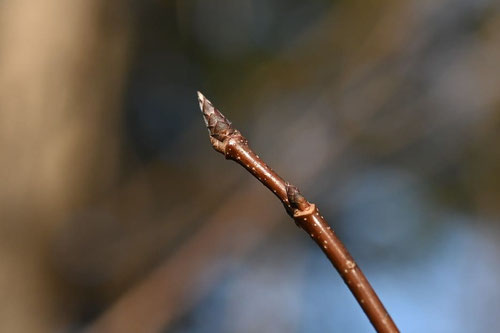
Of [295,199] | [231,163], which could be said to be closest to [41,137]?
[231,163]

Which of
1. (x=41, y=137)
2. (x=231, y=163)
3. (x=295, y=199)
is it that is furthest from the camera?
(x=231, y=163)

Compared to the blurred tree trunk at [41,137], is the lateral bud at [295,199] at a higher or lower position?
lower

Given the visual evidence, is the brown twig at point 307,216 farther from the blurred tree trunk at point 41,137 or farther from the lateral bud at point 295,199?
the blurred tree trunk at point 41,137

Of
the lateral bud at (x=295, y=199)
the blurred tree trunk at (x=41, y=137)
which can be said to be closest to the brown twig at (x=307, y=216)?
the lateral bud at (x=295, y=199)

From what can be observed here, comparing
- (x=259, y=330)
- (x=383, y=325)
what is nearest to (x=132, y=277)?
(x=259, y=330)

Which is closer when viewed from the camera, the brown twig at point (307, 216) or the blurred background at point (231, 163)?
the brown twig at point (307, 216)

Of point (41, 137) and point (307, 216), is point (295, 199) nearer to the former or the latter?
point (307, 216)
